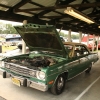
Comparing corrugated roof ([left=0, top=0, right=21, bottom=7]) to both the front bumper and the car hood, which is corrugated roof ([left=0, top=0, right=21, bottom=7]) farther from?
the front bumper

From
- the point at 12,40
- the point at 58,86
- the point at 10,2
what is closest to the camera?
the point at 58,86

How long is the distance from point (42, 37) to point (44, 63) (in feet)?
2.83

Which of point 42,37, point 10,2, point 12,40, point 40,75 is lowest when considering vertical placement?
point 40,75

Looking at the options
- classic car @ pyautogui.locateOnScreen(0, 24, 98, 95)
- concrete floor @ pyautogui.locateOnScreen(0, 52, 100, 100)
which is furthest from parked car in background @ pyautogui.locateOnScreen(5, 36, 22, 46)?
concrete floor @ pyautogui.locateOnScreen(0, 52, 100, 100)

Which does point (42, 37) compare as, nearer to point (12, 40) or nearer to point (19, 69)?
point (19, 69)

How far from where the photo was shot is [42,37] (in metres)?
4.34

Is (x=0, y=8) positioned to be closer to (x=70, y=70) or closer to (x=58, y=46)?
(x=58, y=46)

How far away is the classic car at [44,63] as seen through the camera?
3.27 metres

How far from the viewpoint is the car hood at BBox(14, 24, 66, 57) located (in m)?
3.79

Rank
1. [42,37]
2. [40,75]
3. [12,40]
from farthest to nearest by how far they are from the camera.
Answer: [12,40]
[42,37]
[40,75]

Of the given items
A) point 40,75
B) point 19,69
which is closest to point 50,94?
point 40,75

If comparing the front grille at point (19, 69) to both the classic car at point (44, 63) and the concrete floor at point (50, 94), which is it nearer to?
the classic car at point (44, 63)

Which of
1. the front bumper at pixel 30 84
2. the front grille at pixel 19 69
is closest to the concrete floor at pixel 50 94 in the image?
the front bumper at pixel 30 84

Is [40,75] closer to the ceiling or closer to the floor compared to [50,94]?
closer to the ceiling
